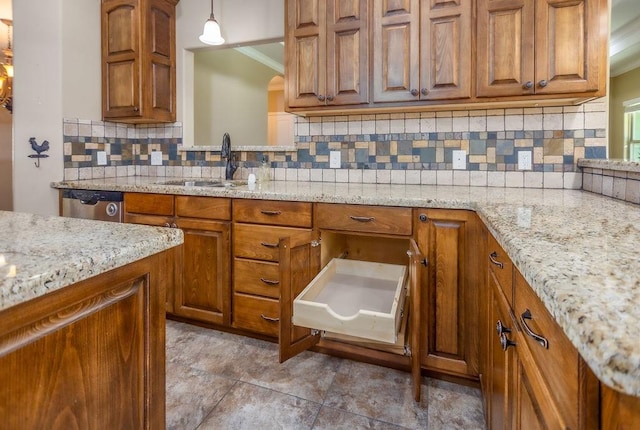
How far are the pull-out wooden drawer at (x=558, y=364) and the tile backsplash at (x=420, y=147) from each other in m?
1.66

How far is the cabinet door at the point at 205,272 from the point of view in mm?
2158

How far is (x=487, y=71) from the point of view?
193cm

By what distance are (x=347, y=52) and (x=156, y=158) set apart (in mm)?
1906

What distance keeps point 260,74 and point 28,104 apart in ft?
9.14

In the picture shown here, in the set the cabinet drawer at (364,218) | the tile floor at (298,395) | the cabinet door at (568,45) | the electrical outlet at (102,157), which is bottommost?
the tile floor at (298,395)

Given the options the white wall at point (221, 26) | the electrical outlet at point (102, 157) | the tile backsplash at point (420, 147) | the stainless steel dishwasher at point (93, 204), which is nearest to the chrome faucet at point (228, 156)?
the tile backsplash at point (420, 147)

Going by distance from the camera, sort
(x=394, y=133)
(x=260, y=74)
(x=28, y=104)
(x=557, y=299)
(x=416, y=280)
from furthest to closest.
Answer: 1. (x=260, y=74)
2. (x=28, y=104)
3. (x=394, y=133)
4. (x=416, y=280)
5. (x=557, y=299)

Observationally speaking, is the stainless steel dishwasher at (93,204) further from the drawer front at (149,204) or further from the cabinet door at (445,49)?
the cabinet door at (445,49)

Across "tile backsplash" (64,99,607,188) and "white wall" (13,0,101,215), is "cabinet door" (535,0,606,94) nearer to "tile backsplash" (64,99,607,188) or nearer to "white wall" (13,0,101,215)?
"tile backsplash" (64,99,607,188)

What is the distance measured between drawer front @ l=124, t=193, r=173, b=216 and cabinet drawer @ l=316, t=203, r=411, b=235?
977 mm

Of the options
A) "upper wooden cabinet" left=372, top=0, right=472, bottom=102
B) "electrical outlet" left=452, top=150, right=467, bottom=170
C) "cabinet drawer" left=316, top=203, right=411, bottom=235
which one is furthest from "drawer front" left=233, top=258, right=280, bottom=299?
"electrical outlet" left=452, top=150, right=467, bottom=170

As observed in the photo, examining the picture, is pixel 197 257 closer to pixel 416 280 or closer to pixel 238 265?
pixel 238 265

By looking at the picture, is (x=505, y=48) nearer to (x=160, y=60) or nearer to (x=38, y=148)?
(x=160, y=60)

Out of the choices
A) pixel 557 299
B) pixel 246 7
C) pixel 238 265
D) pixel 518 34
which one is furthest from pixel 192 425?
pixel 246 7
